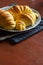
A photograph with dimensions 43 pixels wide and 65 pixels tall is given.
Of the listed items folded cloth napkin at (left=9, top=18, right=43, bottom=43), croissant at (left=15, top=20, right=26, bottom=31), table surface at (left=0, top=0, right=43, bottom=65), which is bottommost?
table surface at (left=0, top=0, right=43, bottom=65)

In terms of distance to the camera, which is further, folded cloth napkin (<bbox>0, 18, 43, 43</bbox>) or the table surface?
folded cloth napkin (<bbox>0, 18, 43, 43</bbox>)

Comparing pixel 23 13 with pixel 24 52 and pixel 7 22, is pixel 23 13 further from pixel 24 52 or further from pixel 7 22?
pixel 24 52

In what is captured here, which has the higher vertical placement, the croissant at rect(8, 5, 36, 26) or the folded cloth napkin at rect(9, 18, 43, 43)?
the croissant at rect(8, 5, 36, 26)

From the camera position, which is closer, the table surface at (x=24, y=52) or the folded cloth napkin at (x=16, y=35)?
the table surface at (x=24, y=52)

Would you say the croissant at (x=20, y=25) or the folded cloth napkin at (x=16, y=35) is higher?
the croissant at (x=20, y=25)

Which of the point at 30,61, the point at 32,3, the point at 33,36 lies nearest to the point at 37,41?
the point at 33,36

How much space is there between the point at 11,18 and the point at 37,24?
5.7 inches

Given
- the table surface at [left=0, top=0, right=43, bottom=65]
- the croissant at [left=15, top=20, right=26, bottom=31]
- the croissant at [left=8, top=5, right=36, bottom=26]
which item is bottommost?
the table surface at [left=0, top=0, right=43, bottom=65]

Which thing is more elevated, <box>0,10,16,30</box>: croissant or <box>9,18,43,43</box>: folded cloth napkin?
<box>0,10,16,30</box>: croissant

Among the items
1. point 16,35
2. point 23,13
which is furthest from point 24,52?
point 23,13

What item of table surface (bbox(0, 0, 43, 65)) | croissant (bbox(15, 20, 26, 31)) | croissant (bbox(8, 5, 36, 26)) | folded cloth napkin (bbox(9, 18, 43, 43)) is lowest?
table surface (bbox(0, 0, 43, 65))

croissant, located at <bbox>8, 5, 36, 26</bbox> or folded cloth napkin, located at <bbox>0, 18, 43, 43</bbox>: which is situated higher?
croissant, located at <bbox>8, 5, 36, 26</bbox>

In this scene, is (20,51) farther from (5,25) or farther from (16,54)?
(5,25)

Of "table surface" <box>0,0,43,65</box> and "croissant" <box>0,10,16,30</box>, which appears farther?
"croissant" <box>0,10,16,30</box>
